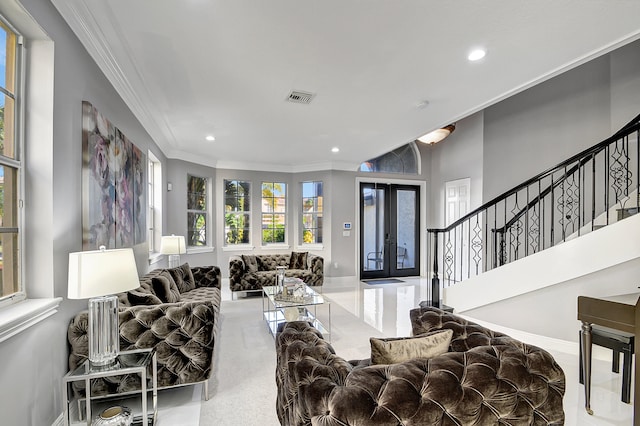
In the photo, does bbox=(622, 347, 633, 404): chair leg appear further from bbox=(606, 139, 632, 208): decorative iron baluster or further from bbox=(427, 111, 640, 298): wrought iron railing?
bbox=(606, 139, 632, 208): decorative iron baluster

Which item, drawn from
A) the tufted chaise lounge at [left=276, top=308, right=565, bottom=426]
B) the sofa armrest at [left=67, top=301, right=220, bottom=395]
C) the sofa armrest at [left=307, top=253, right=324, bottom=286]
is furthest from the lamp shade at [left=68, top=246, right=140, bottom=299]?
the sofa armrest at [left=307, top=253, right=324, bottom=286]

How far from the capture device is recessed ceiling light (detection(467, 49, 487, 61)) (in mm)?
2477

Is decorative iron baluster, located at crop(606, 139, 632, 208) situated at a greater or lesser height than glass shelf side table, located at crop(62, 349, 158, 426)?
greater

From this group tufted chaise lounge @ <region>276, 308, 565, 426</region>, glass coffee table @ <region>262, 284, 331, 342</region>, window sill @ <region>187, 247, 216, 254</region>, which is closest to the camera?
tufted chaise lounge @ <region>276, 308, 565, 426</region>

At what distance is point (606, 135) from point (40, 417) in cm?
635

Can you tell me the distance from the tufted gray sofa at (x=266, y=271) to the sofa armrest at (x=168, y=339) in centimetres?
310

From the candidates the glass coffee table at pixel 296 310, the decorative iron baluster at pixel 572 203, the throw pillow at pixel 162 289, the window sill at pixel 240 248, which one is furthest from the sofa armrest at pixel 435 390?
the window sill at pixel 240 248

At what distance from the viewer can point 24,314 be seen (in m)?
1.48

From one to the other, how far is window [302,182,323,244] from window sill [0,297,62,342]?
545cm

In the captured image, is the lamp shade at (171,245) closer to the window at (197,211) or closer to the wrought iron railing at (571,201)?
the window at (197,211)

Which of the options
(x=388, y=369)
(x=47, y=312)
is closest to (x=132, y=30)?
(x=47, y=312)

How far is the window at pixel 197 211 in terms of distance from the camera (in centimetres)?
610

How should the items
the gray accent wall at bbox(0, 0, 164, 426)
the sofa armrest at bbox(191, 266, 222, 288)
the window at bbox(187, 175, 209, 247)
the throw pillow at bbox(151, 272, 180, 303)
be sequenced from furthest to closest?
the window at bbox(187, 175, 209, 247) < the sofa armrest at bbox(191, 266, 222, 288) < the throw pillow at bbox(151, 272, 180, 303) < the gray accent wall at bbox(0, 0, 164, 426)

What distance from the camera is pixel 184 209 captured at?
5.87 meters
